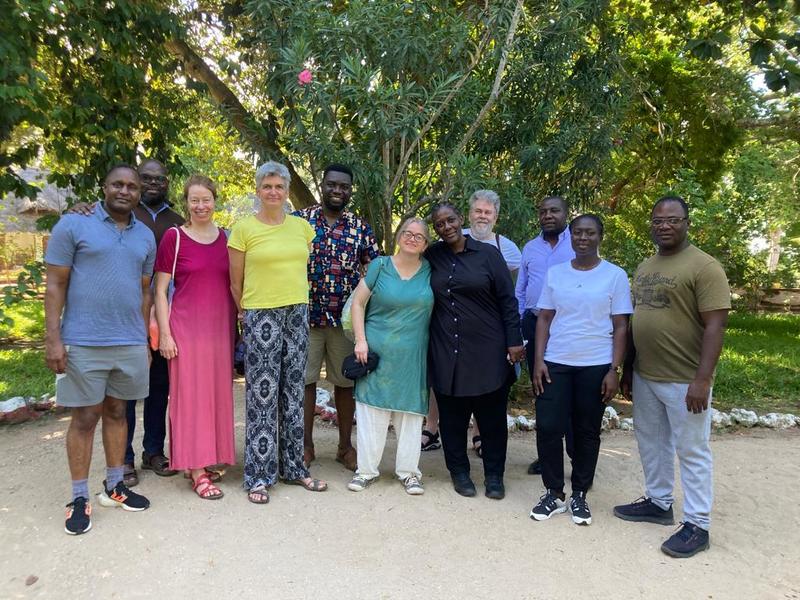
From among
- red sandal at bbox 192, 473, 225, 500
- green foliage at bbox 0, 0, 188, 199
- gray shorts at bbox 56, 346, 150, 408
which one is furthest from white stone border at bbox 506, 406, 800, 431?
green foliage at bbox 0, 0, 188, 199

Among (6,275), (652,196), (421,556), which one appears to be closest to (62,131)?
(421,556)

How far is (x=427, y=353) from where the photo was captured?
4.15m

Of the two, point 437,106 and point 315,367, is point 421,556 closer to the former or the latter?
point 315,367

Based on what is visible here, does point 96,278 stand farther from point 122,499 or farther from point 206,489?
point 206,489

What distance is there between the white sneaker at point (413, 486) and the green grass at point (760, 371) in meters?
4.68

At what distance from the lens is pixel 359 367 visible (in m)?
4.07

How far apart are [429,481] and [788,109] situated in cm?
1233

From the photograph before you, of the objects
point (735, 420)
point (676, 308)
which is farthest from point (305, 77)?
point (735, 420)

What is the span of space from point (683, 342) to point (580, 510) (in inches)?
48.4

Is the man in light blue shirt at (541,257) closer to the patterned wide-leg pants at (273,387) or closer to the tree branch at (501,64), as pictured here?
the tree branch at (501,64)

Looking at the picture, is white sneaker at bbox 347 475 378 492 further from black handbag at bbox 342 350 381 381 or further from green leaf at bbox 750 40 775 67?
green leaf at bbox 750 40 775 67

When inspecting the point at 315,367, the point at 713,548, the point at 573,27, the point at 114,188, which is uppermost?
the point at 573,27

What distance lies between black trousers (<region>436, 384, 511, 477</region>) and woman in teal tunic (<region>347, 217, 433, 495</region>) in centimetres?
18

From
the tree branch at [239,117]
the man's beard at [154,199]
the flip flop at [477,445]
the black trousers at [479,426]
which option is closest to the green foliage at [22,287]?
the man's beard at [154,199]
